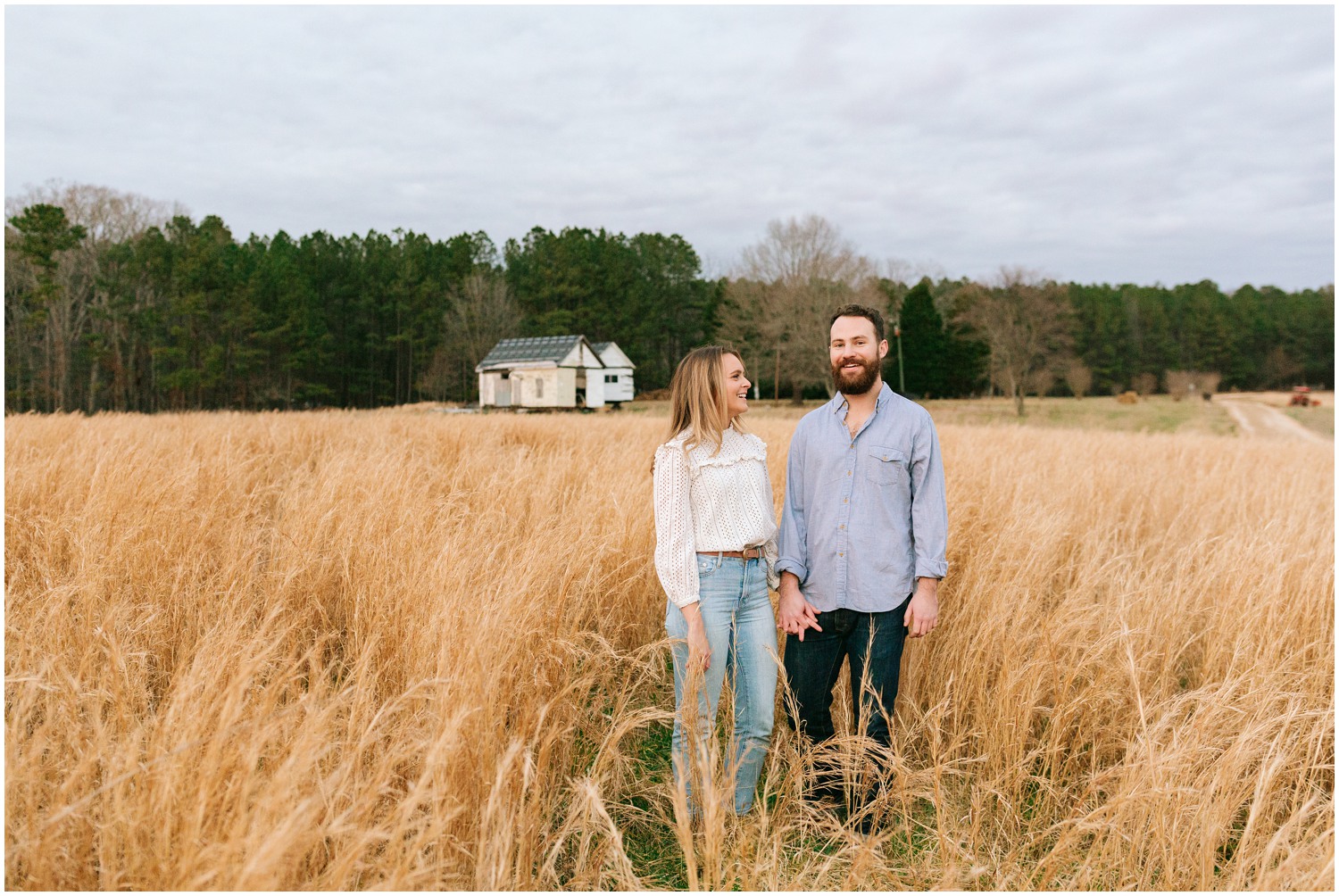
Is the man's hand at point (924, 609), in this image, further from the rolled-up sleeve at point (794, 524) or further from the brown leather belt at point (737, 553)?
the brown leather belt at point (737, 553)

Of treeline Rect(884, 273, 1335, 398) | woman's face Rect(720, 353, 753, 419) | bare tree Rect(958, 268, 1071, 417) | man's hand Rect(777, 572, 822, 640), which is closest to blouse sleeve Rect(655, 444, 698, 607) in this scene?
woman's face Rect(720, 353, 753, 419)

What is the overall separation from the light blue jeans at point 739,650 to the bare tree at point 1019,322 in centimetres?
3841

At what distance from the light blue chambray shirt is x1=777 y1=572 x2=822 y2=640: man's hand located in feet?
0.12

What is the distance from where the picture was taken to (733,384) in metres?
2.62

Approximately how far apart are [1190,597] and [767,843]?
323 centimetres

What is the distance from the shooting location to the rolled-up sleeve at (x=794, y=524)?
276 cm

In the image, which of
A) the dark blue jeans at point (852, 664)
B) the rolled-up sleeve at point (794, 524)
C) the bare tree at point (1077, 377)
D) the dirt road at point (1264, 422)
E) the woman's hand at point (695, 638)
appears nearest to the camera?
the woman's hand at point (695, 638)

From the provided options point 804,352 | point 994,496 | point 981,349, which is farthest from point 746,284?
point 994,496

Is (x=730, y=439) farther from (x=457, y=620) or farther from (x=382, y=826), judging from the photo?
(x=382, y=826)

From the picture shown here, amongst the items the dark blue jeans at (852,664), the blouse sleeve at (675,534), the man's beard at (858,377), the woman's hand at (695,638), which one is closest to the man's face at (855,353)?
the man's beard at (858,377)

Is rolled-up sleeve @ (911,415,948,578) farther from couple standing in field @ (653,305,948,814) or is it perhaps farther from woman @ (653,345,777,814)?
woman @ (653,345,777,814)

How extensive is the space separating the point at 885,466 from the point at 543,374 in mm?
32847

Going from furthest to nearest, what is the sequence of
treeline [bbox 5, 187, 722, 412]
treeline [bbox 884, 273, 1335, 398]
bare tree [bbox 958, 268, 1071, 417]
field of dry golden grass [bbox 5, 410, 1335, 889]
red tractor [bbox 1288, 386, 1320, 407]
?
1. treeline [bbox 884, 273, 1335, 398]
2. red tractor [bbox 1288, 386, 1320, 407]
3. bare tree [bbox 958, 268, 1071, 417]
4. treeline [bbox 5, 187, 722, 412]
5. field of dry golden grass [bbox 5, 410, 1335, 889]

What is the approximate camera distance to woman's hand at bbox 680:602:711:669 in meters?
2.41
